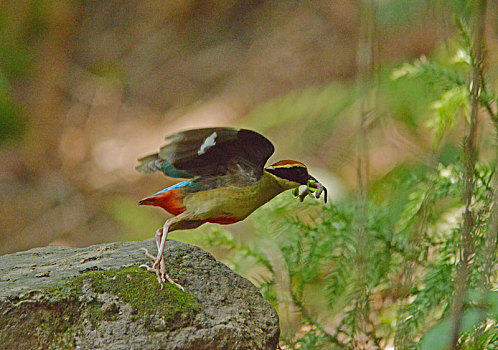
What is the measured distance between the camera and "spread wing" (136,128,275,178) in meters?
1.59

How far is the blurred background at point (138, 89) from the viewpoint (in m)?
4.86

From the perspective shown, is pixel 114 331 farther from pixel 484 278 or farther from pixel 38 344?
pixel 484 278

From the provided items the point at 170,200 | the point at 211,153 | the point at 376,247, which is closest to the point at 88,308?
the point at 170,200

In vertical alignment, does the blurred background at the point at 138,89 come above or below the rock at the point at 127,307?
above

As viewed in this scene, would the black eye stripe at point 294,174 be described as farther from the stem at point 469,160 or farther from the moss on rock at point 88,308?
the stem at point 469,160

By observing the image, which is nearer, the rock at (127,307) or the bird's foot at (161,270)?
the rock at (127,307)

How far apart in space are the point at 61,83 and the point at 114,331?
451 centimetres

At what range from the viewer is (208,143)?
160 cm

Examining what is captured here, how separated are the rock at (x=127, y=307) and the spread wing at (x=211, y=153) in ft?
0.76

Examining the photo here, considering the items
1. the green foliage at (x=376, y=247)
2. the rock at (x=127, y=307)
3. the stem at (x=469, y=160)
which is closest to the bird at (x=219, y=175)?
the rock at (x=127, y=307)

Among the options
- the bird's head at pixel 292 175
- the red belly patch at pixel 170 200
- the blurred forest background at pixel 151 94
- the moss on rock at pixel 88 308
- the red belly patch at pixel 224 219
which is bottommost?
the moss on rock at pixel 88 308

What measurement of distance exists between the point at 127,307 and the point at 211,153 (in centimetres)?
43

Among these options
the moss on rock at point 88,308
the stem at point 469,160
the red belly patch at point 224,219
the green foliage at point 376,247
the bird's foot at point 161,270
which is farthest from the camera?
the green foliage at point 376,247

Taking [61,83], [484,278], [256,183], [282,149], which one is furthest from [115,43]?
[484,278]
